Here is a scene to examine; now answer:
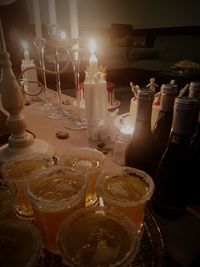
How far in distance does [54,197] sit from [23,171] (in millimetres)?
176

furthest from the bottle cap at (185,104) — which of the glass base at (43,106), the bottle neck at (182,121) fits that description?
the glass base at (43,106)

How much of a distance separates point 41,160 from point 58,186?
164mm

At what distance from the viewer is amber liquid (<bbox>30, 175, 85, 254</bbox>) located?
0.57 meters

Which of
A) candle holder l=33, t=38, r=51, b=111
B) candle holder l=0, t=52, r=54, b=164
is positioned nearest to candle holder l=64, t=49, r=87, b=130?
candle holder l=33, t=38, r=51, b=111

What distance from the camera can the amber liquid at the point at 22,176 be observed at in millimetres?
675

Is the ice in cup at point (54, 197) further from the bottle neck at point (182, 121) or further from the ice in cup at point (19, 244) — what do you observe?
the bottle neck at point (182, 121)

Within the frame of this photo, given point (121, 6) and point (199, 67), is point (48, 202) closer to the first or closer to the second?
point (199, 67)

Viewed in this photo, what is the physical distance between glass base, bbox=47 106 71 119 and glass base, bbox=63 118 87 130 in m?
0.08

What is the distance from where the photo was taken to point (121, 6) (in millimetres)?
6668

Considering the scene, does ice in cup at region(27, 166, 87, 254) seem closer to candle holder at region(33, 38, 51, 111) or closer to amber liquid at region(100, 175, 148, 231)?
amber liquid at region(100, 175, 148, 231)

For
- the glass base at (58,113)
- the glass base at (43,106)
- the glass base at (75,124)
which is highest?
the glass base at (75,124)

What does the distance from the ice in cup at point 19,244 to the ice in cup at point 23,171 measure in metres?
0.15

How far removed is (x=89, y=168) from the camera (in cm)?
72

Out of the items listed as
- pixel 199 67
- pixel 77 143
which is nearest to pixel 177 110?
pixel 77 143
